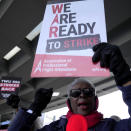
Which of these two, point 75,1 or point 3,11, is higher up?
point 3,11

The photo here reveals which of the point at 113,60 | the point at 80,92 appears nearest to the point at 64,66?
the point at 80,92

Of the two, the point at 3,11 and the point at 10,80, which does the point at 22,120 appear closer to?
the point at 10,80

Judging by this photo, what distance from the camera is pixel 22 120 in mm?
1159

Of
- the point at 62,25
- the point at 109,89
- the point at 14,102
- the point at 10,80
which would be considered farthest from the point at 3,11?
the point at 109,89

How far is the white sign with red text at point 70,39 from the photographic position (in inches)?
67.0

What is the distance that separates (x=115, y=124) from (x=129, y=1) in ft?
11.3

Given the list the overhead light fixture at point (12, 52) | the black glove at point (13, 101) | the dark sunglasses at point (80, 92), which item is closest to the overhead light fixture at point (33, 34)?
the overhead light fixture at point (12, 52)

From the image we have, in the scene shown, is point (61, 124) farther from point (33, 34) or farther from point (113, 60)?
point (33, 34)

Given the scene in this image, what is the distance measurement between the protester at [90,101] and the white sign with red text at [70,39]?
1.23ft

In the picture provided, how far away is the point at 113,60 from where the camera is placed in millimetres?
858

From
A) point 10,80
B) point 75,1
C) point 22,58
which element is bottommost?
point 10,80

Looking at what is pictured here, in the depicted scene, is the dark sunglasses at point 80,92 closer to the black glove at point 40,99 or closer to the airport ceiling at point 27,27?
the black glove at point 40,99

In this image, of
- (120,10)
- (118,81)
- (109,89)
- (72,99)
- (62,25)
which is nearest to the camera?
(118,81)

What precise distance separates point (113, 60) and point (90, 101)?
1.50 feet
